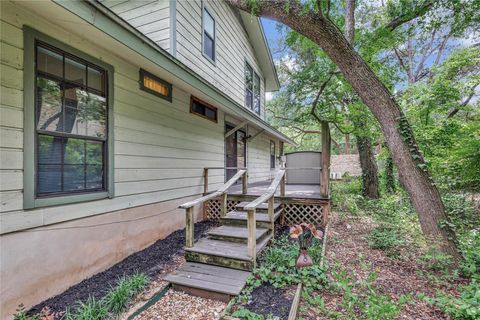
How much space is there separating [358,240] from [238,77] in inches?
→ 261

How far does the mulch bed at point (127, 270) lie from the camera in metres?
2.72

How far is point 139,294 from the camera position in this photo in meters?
2.95

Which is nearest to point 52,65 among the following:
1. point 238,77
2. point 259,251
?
point 259,251

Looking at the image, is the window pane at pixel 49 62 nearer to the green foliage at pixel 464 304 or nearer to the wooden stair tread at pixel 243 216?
the wooden stair tread at pixel 243 216

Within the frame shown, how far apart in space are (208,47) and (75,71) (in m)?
4.36

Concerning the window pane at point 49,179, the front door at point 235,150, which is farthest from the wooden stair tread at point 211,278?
the front door at point 235,150

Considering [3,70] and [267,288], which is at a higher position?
[3,70]

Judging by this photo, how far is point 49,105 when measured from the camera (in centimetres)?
277

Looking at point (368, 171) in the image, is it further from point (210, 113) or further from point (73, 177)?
point (73, 177)

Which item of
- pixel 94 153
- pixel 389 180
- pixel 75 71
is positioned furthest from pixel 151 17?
pixel 389 180

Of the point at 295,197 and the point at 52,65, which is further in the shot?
the point at 295,197

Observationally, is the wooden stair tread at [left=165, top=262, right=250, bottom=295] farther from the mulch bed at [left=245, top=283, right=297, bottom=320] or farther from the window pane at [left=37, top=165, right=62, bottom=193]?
the window pane at [left=37, top=165, right=62, bottom=193]

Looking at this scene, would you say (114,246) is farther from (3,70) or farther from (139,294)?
(3,70)

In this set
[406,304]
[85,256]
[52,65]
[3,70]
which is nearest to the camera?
[3,70]
